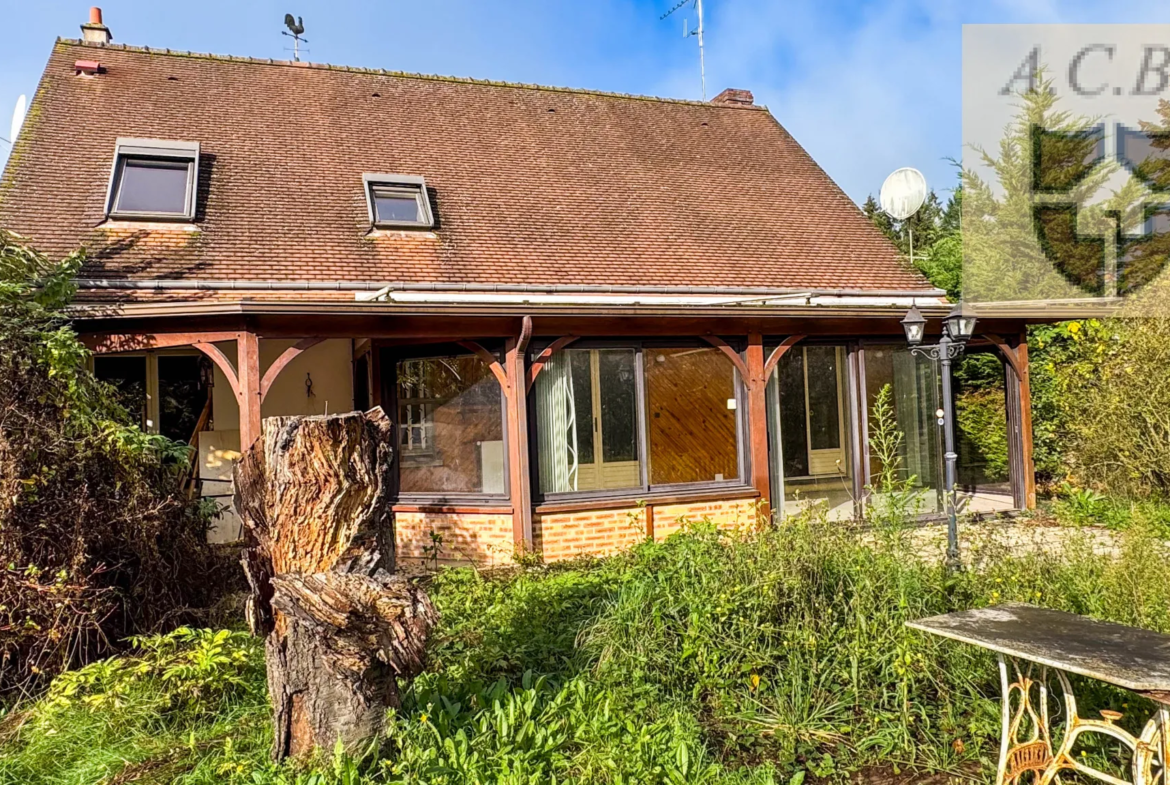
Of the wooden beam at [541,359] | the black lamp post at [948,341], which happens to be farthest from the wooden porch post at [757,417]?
the wooden beam at [541,359]

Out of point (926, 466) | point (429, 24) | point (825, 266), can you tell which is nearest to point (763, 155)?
point (825, 266)

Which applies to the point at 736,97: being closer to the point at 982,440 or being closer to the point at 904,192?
the point at 904,192

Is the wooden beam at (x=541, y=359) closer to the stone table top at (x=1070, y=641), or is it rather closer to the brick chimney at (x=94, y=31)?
the stone table top at (x=1070, y=641)

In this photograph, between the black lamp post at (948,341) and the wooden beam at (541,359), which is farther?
the wooden beam at (541,359)

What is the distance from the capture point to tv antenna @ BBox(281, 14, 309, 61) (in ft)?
49.3

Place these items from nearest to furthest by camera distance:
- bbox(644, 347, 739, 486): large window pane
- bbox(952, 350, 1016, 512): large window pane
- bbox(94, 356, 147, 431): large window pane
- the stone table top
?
the stone table top < bbox(644, 347, 739, 486): large window pane < bbox(94, 356, 147, 431): large window pane < bbox(952, 350, 1016, 512): large window pane

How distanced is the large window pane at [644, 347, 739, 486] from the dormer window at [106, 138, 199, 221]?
5949 mm

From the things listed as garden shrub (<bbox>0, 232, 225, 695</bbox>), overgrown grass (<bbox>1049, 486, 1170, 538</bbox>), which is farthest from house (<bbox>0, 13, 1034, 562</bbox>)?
garden shrub (<bbox>0, 232, 225, 695</bbox>)

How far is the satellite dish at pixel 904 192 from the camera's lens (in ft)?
53.5

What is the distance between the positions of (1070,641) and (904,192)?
15322 mm

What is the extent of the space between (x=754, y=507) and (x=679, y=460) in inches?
36.8

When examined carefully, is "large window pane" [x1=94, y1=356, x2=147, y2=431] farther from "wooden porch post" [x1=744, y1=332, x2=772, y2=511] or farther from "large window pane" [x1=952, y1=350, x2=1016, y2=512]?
"large window pane" [x1=952, y1=350, x2=1016, y2=512]

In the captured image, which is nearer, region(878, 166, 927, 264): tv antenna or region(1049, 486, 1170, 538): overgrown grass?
region(1049, 486, 1170, 538): overgrown grass

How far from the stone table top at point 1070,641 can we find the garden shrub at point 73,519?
4.30 meters
